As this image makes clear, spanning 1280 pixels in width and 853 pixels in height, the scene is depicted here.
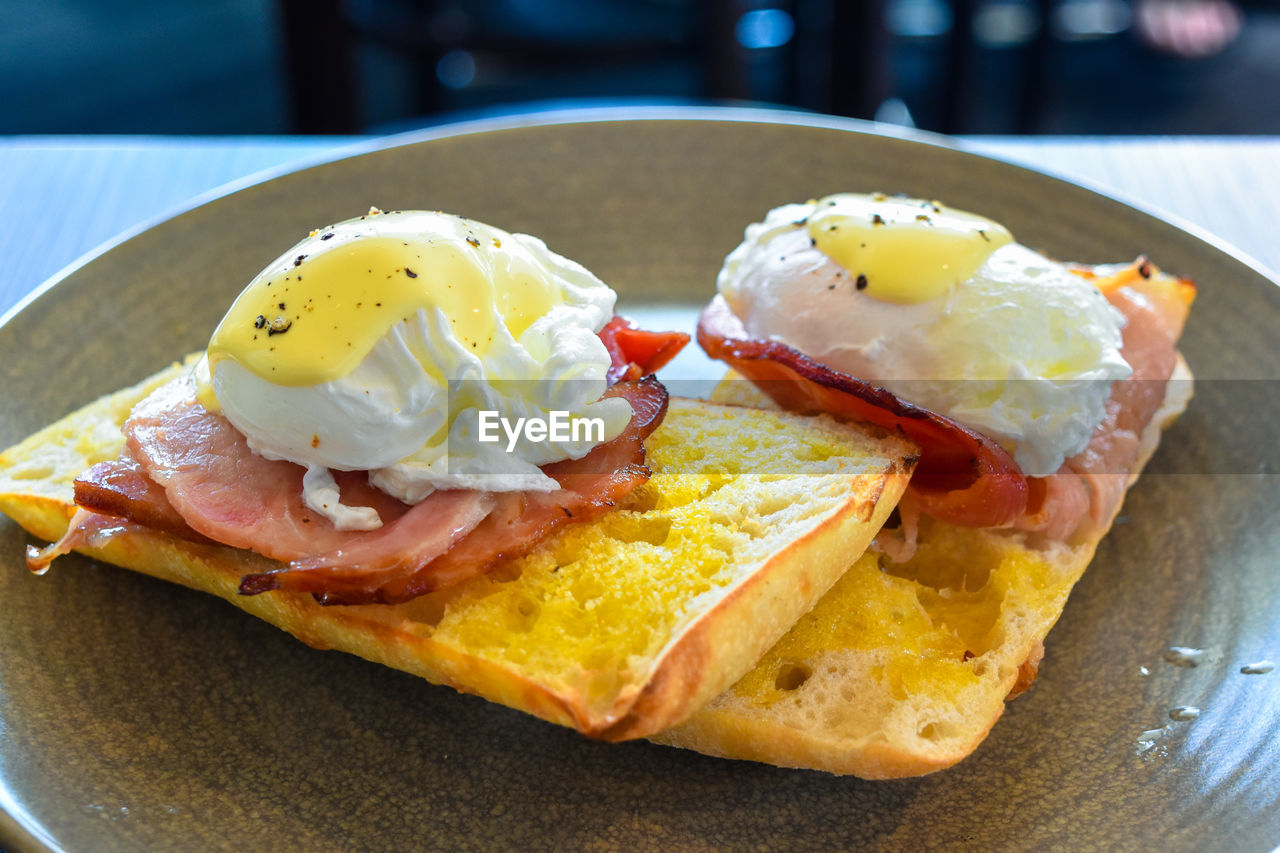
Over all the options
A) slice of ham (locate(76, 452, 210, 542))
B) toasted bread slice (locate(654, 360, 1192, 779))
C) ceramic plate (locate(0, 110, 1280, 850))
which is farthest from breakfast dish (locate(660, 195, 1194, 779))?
slice of ham (locate(76, 452, 210, 542))

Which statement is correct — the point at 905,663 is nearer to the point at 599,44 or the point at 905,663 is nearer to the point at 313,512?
the point at 313,512

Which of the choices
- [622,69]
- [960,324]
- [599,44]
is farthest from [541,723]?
[622,69]

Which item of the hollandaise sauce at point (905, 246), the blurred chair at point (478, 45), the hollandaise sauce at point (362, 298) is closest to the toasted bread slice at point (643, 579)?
the hollandaise sauce at point (905, 246)

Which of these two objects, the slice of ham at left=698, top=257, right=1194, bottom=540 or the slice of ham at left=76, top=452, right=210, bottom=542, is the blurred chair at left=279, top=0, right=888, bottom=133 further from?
the slice of ham at left=76, top=452, right=210, bottom=542

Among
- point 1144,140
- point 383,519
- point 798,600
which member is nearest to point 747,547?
point 798,600

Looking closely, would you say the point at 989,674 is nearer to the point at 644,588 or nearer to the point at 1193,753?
the point at 1193,753
